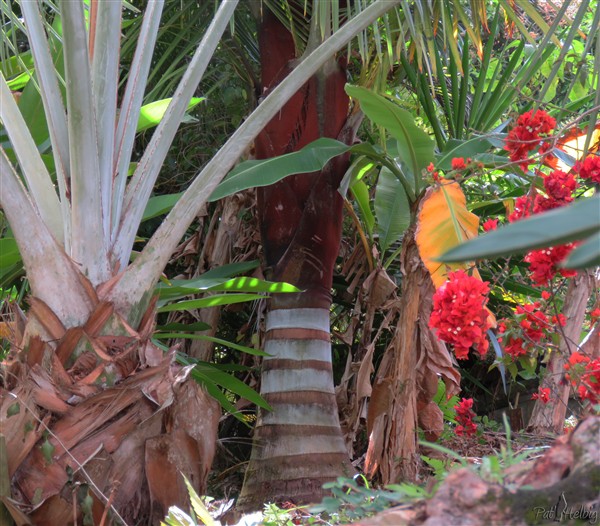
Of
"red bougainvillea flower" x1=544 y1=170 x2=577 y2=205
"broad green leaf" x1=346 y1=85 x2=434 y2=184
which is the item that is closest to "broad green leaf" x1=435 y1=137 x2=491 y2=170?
"broad green leaf" x1=346 y1=85 x2=434 y2=184

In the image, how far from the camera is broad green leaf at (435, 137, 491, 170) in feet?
9.80

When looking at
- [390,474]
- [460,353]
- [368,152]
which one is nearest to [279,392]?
[390,474]

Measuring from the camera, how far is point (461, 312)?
6.15 feet

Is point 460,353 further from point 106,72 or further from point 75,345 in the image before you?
point 106,72

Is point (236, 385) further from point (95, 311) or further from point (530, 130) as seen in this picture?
point (530, 130)

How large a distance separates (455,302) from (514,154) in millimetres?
611

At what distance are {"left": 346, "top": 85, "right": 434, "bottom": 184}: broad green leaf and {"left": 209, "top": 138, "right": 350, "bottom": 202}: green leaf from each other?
0.22 m

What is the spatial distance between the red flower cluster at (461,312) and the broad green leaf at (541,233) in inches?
56.5

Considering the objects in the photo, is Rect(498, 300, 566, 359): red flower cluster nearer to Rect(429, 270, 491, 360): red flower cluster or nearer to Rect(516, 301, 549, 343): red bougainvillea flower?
Rect(516, 301, 549, 343): red bougainvillea flower

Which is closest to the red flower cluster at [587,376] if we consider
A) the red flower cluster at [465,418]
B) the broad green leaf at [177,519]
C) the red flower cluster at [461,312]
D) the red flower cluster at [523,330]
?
the red flower cluster at [523,330]

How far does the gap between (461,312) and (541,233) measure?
58.1 inches

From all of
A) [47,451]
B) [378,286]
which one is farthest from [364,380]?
[47,451]

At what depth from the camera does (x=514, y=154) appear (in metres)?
2.23

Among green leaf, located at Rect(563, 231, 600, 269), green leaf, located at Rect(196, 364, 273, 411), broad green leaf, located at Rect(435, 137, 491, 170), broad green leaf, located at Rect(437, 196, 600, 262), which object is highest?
broad green leaf, located at Rect(435, 137, 491, 170)
